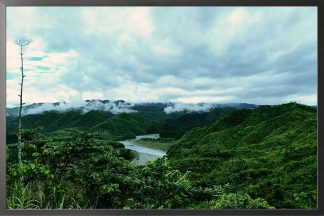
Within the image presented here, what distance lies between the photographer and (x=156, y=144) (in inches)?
173

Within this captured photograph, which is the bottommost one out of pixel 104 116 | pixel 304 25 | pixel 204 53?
pixel 104 116

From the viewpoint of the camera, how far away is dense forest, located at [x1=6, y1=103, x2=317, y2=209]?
381 cm

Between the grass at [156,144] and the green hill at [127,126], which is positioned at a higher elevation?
the green hill at [127,126]

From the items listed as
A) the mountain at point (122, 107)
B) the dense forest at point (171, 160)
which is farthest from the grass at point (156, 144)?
the mountain at point (122, 107)

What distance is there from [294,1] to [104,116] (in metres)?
2.41

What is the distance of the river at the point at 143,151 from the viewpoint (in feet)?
13.8

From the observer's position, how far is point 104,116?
449cm

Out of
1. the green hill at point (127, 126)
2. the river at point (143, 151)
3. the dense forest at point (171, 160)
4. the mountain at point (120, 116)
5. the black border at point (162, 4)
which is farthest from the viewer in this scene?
the green hill at point (127, 126)

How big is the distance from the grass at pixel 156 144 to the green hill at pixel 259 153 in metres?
0.06

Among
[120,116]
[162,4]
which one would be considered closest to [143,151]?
[120,116]

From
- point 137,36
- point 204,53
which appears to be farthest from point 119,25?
point 204,53

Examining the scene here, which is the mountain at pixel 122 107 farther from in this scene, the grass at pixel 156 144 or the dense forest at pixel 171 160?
the grass at pixel 156 144

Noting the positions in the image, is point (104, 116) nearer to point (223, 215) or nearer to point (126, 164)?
point (126, 164)

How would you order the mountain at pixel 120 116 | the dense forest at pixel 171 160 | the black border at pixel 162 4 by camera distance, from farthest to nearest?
1. the mountain at pixel 120 116
2. the dense forest at pixel 171 160
3. the black border at pixel 162 4
